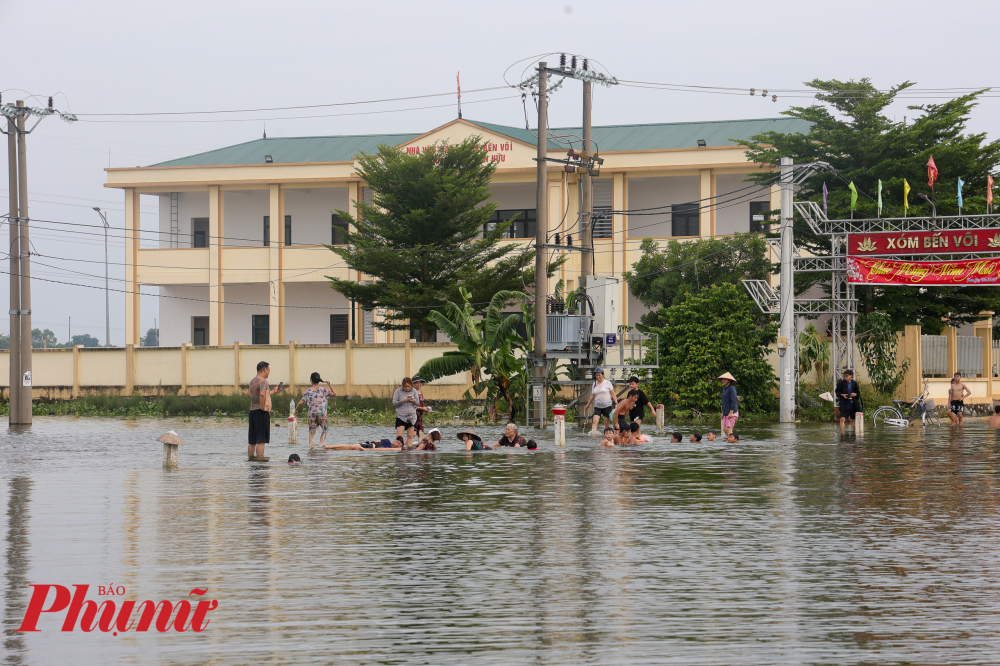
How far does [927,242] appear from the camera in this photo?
106 feet

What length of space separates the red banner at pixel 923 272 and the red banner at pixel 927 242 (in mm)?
446

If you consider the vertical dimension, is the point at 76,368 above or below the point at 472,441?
above

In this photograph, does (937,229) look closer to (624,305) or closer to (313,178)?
(624,305)

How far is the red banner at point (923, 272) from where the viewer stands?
32.2 m

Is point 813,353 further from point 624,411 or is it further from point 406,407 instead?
point 406,407

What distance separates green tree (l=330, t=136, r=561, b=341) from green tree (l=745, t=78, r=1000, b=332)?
1153 cm

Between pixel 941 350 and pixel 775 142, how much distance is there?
30.9ft

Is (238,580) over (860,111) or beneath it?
beneath

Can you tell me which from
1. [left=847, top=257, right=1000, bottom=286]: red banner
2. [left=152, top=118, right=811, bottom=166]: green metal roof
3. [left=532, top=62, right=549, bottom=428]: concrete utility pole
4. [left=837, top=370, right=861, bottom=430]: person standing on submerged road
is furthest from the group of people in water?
[left=152, top=118, right=811, bottom=166]: green metal roof

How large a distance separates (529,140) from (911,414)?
24.8 m

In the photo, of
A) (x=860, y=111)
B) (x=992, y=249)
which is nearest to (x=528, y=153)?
(x=860, y=111)

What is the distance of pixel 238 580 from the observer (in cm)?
863

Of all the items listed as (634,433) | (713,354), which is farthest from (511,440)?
(713,354)

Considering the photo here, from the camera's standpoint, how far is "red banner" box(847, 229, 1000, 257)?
31828 millimetres
